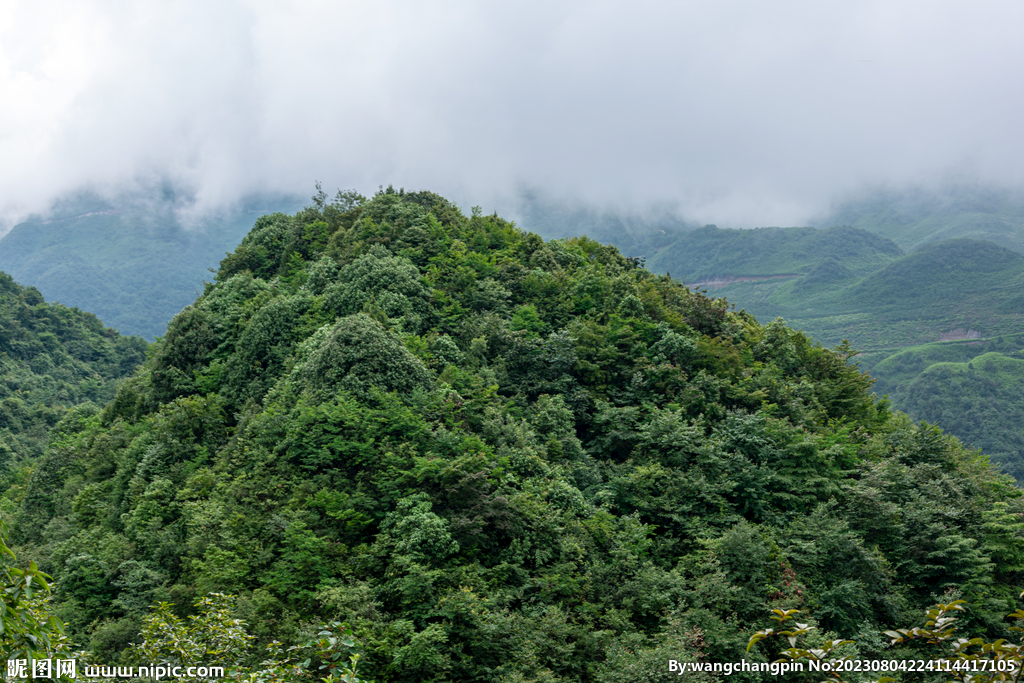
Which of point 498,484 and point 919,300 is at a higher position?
point 919,300

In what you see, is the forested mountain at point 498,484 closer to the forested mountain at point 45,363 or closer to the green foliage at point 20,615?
the green foliage at point 20,615

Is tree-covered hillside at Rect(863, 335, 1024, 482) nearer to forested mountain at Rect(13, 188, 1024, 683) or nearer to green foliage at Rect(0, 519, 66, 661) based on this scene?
forested mountain at Rect(13, 188, 1024, 683)

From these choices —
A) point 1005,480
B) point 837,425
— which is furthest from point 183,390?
point 1005,480

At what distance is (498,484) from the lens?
18391 millimetres

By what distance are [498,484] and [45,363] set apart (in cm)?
6601

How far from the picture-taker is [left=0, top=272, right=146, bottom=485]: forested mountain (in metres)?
50.3

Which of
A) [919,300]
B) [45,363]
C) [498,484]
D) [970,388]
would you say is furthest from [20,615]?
[919,300]

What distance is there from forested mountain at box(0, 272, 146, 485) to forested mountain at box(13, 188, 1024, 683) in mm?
28034

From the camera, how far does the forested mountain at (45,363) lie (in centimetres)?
5031

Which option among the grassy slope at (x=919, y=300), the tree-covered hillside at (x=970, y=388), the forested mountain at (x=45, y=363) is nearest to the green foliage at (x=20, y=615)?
the forested mountain at (x=45, y=363)

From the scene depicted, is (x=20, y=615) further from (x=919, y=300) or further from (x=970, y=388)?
(x=919, y=300)

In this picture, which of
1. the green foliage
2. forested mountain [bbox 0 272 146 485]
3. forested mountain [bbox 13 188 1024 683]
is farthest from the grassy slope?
the green foliage

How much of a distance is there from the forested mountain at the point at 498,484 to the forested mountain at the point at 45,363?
28.0 metres

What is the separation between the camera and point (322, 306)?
85.1 feet
